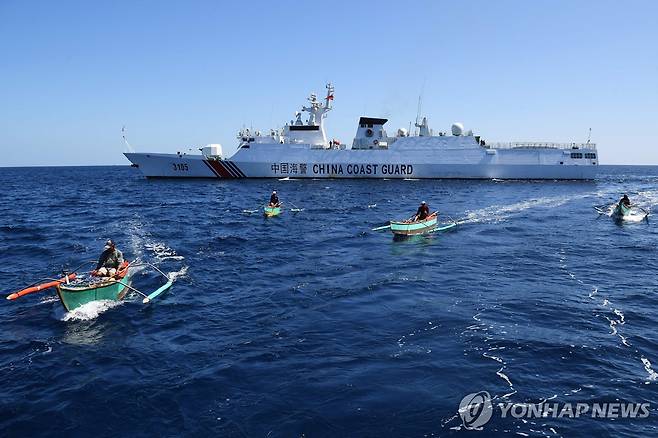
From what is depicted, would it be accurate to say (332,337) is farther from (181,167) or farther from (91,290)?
(181,167)

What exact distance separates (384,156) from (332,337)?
5405 cm

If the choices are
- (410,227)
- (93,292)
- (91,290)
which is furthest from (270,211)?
(91,290)

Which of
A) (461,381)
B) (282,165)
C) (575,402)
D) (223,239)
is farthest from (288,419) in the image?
(282,165)

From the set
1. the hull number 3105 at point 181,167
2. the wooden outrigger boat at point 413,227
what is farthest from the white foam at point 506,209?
the hull number 3105 at point 181,167

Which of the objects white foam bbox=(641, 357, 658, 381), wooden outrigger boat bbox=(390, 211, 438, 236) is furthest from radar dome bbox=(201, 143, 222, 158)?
white foam bbox=(641, 357, 658, 381)

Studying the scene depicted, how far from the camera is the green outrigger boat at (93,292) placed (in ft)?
40.1

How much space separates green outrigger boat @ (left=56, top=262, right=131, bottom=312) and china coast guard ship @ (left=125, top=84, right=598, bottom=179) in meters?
50.2

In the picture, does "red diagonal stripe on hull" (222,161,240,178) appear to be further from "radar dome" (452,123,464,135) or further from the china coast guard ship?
"radar dome" (452,123,464,135)

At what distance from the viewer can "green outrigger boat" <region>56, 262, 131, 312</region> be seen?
481 inches

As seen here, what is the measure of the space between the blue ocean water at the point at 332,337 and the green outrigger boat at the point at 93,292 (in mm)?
381

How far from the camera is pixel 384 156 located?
6303 centimetres

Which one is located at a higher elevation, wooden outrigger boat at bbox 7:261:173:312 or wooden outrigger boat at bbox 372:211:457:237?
wooden outrigger boat at bbox 372:211:457:237

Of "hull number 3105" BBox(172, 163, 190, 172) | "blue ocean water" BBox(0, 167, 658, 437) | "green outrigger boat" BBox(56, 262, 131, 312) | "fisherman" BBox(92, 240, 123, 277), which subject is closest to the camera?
"blue ocean water" BBox(0, 167, 658, 437)

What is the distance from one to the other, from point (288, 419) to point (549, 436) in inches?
178
